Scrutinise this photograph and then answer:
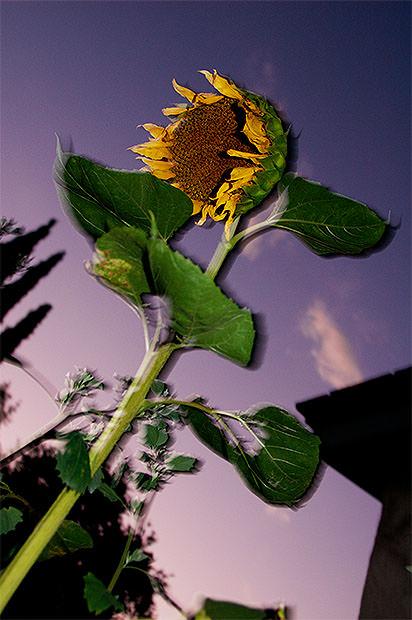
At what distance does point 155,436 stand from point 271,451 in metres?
0.22

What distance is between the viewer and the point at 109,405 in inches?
34.8

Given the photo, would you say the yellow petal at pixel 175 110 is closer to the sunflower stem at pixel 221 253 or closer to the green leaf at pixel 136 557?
the sunflower stem at pixel 221 253

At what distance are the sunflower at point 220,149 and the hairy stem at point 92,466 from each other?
0.23 metres

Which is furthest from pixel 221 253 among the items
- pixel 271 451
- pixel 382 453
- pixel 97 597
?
pixel 382 453

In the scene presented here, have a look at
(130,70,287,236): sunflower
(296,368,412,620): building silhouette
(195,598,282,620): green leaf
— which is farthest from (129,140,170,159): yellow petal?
(296,368,412,620): building silhouette

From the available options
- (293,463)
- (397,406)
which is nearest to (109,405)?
(293,463)

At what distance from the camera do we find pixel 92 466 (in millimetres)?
547

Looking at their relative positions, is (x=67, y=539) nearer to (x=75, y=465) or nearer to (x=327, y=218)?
(x=75, y=465)

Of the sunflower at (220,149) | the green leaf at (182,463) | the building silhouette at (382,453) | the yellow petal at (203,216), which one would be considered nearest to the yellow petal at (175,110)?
the sunflower at (220,149)

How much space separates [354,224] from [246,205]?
0.14 meters

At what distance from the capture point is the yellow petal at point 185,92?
2.99ft

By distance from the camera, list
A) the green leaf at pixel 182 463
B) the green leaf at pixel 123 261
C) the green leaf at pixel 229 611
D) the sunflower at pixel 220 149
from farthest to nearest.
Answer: the green leaf at pixel 182 463 → the sunflower at pixel 220 149 → the green leaf at pixel 123 261 → the green leaf at pixel 229 611

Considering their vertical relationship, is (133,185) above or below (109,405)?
above

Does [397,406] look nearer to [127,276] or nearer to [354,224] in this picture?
[354,224]
